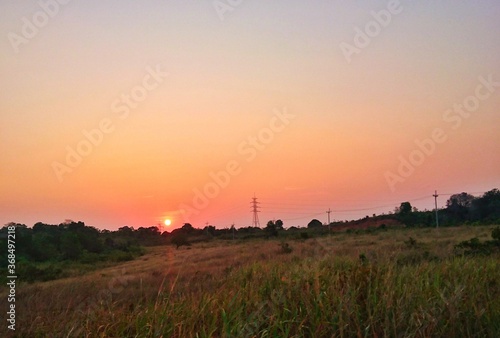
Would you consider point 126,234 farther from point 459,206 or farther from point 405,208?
point 459,206

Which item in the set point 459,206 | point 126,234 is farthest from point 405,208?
point 126,234

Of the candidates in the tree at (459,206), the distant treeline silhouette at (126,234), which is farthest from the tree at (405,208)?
the tree at (459,206)

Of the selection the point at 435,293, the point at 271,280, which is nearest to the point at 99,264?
the point at 271,280

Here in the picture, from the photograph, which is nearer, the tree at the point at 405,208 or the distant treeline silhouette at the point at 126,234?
the distant treeline silhouette at the point at 126,234

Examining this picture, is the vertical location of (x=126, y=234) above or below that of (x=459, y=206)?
below

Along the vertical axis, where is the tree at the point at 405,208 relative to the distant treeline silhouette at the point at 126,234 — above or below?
above

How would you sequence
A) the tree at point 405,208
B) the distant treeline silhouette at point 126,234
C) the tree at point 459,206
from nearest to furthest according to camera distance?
the distant treeline silhouette at point 126,234
the tree at point 459,206
the tree at point 405,208

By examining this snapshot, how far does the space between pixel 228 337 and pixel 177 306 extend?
5.09 feet

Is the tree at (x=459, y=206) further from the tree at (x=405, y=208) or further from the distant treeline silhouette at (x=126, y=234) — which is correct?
the tree at (x=405, y=208)

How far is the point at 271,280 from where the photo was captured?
25.9 feet

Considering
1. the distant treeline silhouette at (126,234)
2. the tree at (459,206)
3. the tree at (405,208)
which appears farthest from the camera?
the tree at (405,208)

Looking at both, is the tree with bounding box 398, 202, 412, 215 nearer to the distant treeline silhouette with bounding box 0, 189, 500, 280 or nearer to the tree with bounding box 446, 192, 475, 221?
the distant treeline silhouette with bounding box 0, 189, 500, 280

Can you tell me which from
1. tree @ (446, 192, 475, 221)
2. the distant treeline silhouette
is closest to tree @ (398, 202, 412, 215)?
the distant treeline silhouette

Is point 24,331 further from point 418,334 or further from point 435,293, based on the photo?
point 435,293
